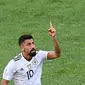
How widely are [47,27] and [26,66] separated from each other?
426 inches

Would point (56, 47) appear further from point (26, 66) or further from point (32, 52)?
point (26, 66)

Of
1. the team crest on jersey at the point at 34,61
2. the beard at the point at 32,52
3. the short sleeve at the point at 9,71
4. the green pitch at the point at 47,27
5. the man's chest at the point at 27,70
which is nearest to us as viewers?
the beard at the point at 32,52

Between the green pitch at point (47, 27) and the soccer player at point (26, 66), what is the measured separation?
455cm

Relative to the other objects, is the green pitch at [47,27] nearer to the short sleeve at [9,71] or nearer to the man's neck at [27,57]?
the man's neck at [27,57]

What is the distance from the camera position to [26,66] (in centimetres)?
1080

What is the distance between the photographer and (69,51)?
60.3 ft

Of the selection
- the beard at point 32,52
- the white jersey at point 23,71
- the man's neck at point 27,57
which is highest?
the beard at point 32,52

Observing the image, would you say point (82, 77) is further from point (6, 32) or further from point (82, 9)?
point (82, 9)

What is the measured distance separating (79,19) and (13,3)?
13.0 ft

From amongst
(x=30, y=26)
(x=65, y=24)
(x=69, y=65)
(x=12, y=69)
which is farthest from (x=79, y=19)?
(x=12, y=69)

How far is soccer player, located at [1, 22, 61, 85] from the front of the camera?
10.6 m

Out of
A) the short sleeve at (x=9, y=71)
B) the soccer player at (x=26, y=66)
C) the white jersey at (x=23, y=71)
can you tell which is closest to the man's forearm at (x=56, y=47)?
the soccer player at (x=26, y=66)

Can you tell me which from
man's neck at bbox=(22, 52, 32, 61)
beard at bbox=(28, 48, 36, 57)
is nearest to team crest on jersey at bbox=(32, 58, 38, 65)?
man's neck at bbox=(22, 52, 32, 61)

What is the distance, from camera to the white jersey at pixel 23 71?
10672 millimetres
